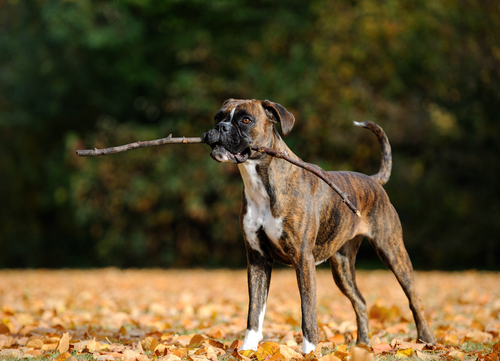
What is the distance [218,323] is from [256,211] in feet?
7.89

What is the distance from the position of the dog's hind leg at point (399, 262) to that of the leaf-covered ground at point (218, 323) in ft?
0.58

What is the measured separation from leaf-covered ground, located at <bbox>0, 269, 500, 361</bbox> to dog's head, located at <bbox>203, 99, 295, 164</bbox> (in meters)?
1.33

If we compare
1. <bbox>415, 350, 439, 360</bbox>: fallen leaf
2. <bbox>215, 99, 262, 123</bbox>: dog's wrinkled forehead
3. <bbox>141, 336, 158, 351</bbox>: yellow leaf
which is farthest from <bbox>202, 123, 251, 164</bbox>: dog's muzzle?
<bbox>415, 350, 439, 360</bbox>: fallen leaf

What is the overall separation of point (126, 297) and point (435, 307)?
491 cm

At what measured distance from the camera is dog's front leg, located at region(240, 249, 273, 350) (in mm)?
3682

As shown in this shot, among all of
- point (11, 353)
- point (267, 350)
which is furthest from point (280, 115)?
point (11, 353)

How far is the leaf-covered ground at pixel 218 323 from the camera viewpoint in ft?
11.6

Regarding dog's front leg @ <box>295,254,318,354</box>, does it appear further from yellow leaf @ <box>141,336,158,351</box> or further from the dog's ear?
yellow leaf @ <box>141,336,158,351</box>

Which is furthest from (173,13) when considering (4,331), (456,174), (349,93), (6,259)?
(4,331)

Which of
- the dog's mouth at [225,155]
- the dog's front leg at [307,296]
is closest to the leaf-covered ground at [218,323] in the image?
the dog's front leg at [307,296]

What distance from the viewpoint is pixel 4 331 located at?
4.56 m

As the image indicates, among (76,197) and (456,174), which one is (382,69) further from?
(76,197)

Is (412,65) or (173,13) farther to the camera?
(173,13)

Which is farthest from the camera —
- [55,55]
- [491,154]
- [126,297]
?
[55,55]
